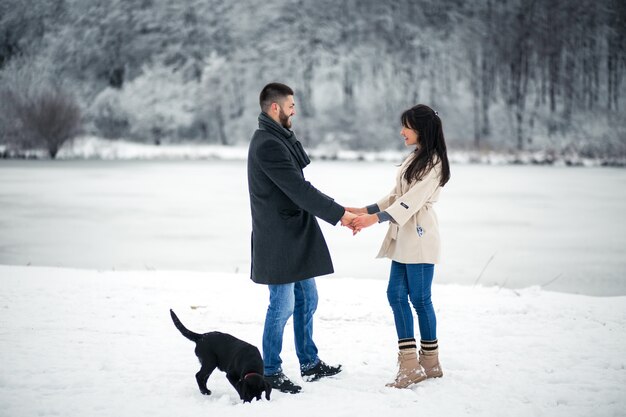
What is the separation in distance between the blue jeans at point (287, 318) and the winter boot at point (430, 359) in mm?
608

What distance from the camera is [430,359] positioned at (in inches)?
140

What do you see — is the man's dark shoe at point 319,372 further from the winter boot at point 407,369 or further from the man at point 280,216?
the winter boot at point 407,369

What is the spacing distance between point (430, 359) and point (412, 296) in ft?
1.27

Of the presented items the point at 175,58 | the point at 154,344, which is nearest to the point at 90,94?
the point at 175,58

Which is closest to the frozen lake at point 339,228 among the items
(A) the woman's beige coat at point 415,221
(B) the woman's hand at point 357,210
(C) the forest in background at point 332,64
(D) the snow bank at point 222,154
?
(B) the woman's hand at point 357,210

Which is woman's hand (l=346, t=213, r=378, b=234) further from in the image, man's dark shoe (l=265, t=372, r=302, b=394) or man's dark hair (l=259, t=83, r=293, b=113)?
man's dark shoe (l=265, t=372, r=302, b=394)

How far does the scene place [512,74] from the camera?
1645 inches

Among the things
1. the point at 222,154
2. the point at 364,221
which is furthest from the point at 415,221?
the point at 222,154

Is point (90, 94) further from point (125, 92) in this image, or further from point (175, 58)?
point (175, 58)

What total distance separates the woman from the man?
351mm

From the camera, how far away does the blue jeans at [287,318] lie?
338cm

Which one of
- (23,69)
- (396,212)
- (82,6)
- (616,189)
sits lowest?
(616,189)

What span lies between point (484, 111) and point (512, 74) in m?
3.96

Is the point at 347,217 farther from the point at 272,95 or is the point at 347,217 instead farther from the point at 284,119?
the point at 272,95
